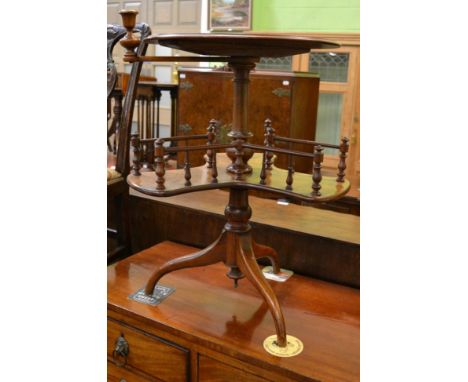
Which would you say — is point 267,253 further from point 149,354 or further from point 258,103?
point 258,103

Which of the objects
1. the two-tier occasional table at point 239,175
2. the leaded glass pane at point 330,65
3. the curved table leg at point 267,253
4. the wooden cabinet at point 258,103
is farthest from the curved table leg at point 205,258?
the leaded glass pane at point 330,65

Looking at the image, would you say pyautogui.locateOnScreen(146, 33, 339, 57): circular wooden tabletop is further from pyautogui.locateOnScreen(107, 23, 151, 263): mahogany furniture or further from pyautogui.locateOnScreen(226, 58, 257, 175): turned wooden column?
pyautogui.locateOnScreen(107, 23, 151, 263): mahogany furniture

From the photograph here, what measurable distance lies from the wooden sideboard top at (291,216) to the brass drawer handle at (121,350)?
18.9 inches

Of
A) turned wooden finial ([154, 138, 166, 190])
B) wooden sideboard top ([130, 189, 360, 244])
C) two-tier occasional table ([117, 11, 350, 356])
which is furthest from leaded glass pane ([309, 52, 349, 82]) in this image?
turned wooden finial ([154, 138, 166, 190])

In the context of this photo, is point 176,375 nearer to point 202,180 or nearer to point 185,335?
point 185,335

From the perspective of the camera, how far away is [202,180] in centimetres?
103

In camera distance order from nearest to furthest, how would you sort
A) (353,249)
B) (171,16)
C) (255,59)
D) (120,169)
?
1. (255,59)
2. (353,249)
3. (120,169)
4. (171,16)

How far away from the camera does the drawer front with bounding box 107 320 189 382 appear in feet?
3.57

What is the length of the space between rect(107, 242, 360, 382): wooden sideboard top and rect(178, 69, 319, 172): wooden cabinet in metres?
1.04

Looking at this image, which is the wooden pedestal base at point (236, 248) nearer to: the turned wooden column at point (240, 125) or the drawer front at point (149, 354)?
the turned wooden column at point (240, 125)

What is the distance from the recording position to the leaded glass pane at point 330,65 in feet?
11.0

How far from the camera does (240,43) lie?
0.80 metres
